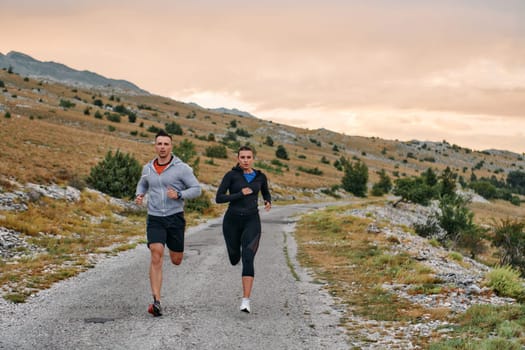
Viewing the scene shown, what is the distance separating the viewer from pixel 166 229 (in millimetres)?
7312

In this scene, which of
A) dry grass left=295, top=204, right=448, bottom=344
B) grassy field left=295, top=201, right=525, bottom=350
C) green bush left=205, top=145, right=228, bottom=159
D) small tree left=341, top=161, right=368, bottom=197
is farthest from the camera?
small tree left=341, top=161, right=368, bottom=197

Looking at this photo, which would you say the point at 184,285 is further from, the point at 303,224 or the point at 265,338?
the point at 303,224

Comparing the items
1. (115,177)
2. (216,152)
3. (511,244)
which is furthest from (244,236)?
(216,152)

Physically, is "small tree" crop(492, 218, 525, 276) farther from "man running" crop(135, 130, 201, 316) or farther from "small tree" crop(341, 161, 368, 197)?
"small tree" crop(341, 161, 368, 197)

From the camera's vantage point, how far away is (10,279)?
941cm

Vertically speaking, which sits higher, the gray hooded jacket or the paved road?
the gray hooded jacket

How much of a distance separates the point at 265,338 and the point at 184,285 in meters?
3.81

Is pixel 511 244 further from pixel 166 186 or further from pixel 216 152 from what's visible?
pixel 216 152

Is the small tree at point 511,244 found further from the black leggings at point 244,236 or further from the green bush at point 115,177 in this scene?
the green bush at point 115,177

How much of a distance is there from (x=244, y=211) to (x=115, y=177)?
69.2 ft

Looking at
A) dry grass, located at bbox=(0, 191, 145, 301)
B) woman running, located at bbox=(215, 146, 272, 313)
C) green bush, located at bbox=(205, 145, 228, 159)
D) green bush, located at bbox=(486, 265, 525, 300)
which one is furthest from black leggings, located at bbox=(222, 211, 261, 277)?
green bush, located at bbox=(205, 145, 228, 159)

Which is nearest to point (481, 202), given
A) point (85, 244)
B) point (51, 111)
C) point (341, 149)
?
point (341, 149)

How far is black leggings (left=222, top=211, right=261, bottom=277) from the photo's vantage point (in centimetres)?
761

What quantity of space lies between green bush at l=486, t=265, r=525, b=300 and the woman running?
5.12 meters
